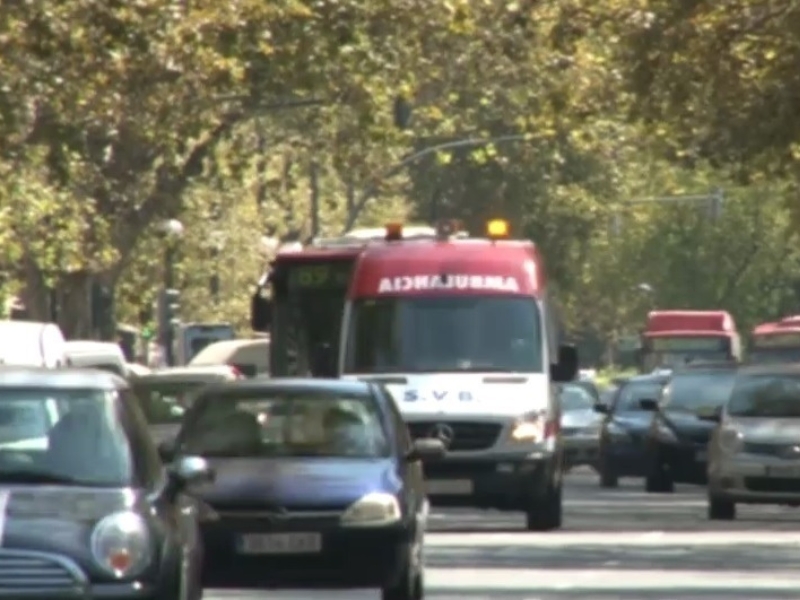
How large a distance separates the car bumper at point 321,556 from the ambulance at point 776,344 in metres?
38.1

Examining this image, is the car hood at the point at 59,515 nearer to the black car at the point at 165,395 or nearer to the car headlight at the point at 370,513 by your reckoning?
the car headlight at the point at 370,513

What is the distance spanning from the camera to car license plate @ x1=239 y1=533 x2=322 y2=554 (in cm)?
2003

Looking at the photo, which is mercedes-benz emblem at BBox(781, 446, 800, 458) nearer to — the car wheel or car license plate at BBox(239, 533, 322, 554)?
the car wheel

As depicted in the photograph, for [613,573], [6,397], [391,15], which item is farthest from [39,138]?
[6,397]

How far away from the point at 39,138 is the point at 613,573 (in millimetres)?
17452

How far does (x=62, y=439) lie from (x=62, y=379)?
549mm

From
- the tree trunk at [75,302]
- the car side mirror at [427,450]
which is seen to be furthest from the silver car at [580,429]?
the car side mirror at [427,450]

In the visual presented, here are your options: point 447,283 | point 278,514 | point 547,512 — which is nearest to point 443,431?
point 547,512

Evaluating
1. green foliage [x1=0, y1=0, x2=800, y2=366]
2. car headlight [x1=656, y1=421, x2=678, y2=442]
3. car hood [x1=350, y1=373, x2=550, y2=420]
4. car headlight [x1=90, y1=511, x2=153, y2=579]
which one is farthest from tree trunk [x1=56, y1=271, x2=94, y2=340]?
car headlight [x1=90, y1=511, x2=153, y2=579]

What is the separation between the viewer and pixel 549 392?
30.6 metres

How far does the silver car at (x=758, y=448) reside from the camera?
33625 mm

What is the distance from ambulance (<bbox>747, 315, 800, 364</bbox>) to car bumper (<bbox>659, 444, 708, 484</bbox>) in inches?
607

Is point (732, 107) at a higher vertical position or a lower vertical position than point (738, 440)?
higher

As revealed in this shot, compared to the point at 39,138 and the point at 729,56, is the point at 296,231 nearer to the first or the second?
the point at 39,138
